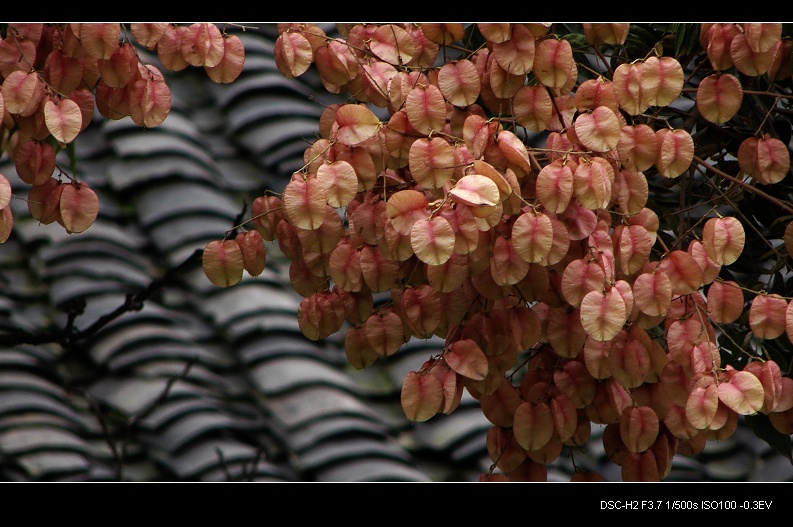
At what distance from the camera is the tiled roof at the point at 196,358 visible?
2.23 metres

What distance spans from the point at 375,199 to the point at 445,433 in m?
1.03

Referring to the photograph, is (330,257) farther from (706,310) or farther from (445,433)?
(445,433)

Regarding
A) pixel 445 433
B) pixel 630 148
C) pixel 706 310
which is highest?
pixel 630 148

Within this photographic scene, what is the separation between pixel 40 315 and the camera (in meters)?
2.43

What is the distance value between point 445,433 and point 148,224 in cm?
90

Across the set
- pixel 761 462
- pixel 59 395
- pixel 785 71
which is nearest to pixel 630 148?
pixel 785 71

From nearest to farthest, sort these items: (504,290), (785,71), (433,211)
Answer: (433,211), (504,290), (785,71)

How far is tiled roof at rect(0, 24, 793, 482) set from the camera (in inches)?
87.7

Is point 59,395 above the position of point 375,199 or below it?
below

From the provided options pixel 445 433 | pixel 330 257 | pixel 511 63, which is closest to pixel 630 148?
pixel 511 63

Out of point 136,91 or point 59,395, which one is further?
point 59,395

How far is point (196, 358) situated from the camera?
2.09 m

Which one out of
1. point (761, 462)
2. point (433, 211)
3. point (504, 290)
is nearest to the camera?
point (433, 211)

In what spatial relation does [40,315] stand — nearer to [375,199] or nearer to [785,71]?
[375,199]
